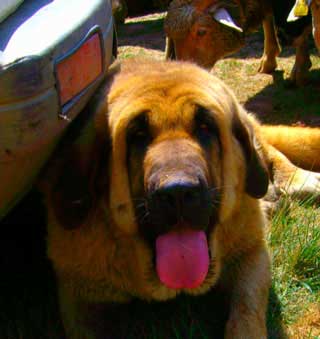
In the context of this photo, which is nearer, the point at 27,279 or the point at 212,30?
the point at 27,279

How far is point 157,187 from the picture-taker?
2.43 meters

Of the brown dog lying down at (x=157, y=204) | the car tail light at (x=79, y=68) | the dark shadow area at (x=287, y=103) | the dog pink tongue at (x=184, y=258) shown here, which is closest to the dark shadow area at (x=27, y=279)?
the brown dog lying down at (x=157, y=204)

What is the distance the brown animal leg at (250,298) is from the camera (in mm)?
2863

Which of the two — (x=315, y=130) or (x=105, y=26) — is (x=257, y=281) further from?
(x=315, y=130)

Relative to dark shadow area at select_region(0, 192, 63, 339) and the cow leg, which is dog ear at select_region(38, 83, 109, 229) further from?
the cow leg

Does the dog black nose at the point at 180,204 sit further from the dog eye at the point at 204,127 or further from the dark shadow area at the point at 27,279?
the dark shadow area at the point at 27,279

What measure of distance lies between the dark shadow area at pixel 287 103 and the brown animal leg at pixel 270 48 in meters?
0.16

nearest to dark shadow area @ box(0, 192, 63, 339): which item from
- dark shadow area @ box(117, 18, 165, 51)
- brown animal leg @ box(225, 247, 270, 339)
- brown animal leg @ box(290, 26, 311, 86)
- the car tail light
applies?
brown animal leg @ box(225, 247, 270, 339)

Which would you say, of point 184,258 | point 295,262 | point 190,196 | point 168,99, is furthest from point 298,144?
point 190,196

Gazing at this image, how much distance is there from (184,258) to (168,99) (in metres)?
0.71

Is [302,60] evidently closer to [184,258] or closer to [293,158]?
[293,158]

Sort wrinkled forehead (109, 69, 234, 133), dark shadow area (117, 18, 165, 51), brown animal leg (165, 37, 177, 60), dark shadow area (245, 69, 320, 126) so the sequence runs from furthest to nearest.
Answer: dark shadow area (117, 18, 165, 51)
brown animal leg (165, 37, 177, 60)
dark shadow area (245, 69, 320, 126)
wrinkled forehead (109, 69, 234, 133)

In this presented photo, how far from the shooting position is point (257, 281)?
3.13m

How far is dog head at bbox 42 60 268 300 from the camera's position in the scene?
8.50 feet
